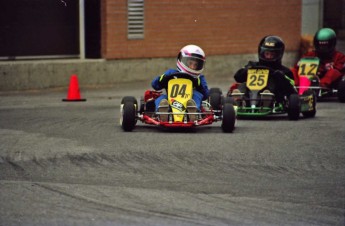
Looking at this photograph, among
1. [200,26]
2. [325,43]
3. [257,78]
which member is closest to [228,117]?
[257,78]

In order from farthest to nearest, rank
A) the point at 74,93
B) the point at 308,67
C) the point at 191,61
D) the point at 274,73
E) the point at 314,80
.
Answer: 1. the point at 74,93
2. the point at 308,67
3. the point at 314,80
4. the point at 274,73
5. the point at 191,61

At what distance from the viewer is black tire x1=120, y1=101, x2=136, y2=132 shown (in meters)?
12.5

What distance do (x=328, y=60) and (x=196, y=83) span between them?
219 inches

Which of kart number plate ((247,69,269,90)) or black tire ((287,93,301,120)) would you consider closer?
black tire ((287,93,301,120))

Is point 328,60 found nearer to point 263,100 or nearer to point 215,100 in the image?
point 263,100

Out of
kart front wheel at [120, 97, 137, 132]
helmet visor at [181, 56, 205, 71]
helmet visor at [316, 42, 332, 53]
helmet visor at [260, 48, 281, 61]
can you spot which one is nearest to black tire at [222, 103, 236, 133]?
helmet visor at [181, 56, 205, 71]

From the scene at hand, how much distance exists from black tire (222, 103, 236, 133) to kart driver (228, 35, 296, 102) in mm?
2104

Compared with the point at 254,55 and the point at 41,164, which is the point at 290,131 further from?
the point at 254,55

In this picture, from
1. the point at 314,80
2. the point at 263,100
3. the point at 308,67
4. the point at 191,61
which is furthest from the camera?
the point at 308,67

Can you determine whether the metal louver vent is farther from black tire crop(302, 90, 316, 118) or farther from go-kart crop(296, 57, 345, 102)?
black tire crop(302, 90, 316, 118)

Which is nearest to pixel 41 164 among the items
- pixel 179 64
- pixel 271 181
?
pixel 271 181

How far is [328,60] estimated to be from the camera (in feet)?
59.1

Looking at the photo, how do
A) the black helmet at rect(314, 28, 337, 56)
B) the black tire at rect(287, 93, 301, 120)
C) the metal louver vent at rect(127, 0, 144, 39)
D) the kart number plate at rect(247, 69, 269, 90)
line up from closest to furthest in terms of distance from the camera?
the black tire at rect(287, 93, 301, 120), the kart number plate at rect(247, 69, 269, 90), the black helmet at rect(314, 28, 337, 56), the metal louver vent at rect(127, 0, 144, 39)

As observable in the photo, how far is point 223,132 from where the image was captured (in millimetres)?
12641
